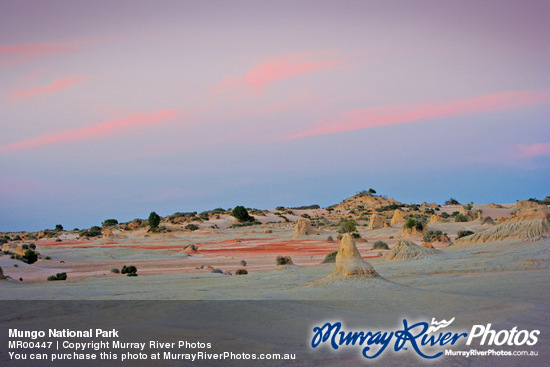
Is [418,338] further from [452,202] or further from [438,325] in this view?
[452,202]

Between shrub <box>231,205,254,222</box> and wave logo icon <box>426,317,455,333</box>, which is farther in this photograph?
shrub <box>231,205,254,222</box>

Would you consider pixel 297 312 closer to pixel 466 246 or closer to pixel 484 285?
pixel 484 285

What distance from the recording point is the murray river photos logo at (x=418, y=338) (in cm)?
796

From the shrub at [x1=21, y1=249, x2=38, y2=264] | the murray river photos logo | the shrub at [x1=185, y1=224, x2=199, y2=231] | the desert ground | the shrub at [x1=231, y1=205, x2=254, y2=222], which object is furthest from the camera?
the shrub at [x1=231, y1=205, x2=254, y2=222]

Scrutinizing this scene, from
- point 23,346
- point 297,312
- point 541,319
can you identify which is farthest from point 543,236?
point 23,346

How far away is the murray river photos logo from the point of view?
7.96 meters

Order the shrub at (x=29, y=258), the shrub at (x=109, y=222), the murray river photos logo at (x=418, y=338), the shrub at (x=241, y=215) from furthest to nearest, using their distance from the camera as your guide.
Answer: the shrub at (x=109, y=222) → the shrub at (x=241, y=215) → the shrub at (x=29, y=258) → the murray river photos logo at (x=418, y=338)

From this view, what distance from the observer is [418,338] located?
8.66m

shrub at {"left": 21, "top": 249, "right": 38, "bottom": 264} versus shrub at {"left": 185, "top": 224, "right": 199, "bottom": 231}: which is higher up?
shrub at {"left": 185, "top": 224, "right": 199, "bottom": 231}

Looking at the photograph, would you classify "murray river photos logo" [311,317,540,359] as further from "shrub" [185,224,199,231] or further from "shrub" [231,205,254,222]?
"shrub" [231,205,254,222]

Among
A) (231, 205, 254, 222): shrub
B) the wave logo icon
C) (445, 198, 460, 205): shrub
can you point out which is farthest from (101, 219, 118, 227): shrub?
the wave logo icon

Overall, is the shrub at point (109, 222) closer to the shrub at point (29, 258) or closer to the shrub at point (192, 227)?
the shrub at point (192, 227)

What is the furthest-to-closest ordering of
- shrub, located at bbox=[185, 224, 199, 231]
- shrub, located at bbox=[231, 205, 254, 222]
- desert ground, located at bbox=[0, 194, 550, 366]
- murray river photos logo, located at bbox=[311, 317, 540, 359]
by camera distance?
shrub, located at bbox=[231, 205, 254, 222]
shrub, located at bbox=[185, 224, 199, 231]
desert ground, located at bbox=[0, 194, 550, 366]
murray river photos logo, located at bbox=[311, 317, 540, 359]

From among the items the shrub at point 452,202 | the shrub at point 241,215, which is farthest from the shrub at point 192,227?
the shrub at point 452,202
